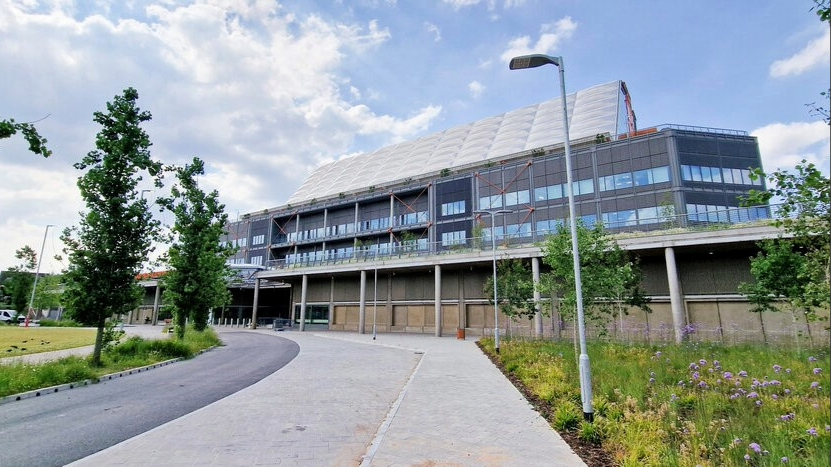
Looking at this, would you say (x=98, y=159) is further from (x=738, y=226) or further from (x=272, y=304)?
(x=272, y=304)

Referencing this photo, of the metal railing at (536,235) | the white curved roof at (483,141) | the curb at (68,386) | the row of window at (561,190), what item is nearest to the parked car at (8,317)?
the metal railing at (536,235)

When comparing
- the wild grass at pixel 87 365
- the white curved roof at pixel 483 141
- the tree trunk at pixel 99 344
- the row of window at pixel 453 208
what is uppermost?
the white curved roof at pixel 483 141

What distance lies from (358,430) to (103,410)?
654 cm

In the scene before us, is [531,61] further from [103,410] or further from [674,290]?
[674,290]

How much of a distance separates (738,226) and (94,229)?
34.7 meters

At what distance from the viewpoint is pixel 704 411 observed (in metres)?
7.51

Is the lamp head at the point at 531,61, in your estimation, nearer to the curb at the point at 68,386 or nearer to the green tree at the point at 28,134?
the green tree at the point at 28,134

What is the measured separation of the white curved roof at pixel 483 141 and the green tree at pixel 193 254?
51.1m

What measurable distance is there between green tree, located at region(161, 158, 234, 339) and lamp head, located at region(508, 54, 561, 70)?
69.7 feet

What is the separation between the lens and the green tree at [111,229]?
16.1 meters

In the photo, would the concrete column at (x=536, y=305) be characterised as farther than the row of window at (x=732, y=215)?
Yes

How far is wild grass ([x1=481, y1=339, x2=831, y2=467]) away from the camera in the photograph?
17.7 ft

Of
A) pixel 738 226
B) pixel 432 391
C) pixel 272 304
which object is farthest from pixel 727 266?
pixel 272 304

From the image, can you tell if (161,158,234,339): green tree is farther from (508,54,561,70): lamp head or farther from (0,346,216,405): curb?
(508,54,561,70): lamp head
